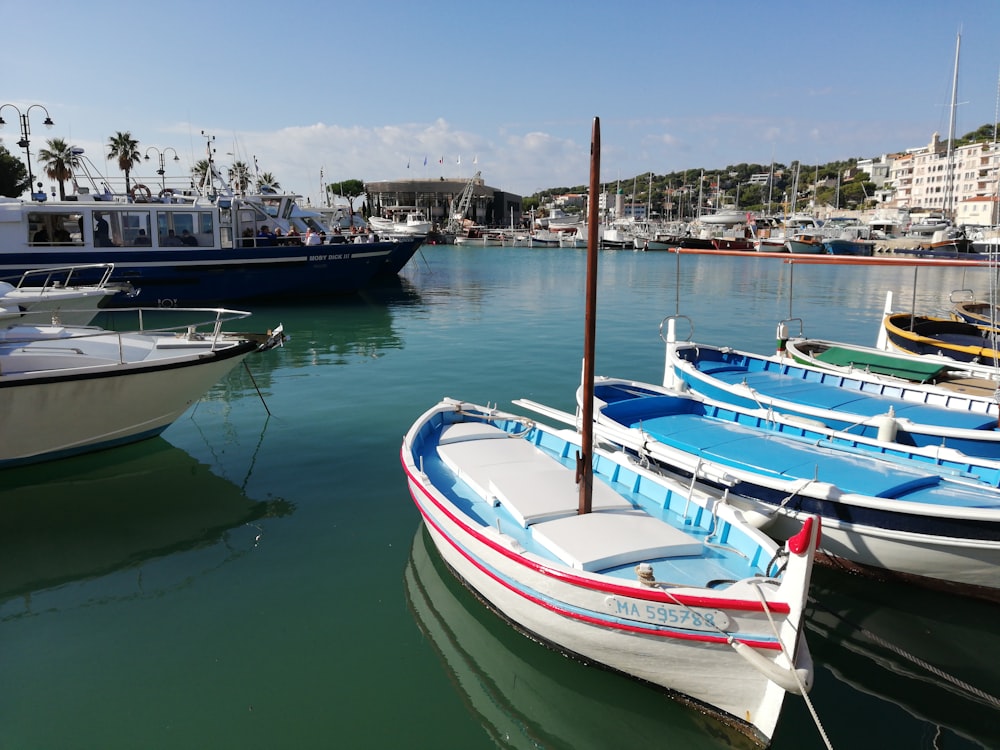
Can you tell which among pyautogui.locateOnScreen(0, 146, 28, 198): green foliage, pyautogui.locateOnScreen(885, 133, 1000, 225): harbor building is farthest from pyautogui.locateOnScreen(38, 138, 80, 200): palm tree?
pyautogui.locateOnScreen(885, 133, 1000, 225): harbor building

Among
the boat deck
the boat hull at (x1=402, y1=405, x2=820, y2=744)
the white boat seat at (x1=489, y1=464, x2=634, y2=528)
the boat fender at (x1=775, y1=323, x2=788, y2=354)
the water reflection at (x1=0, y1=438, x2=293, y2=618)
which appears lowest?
the water reflection at (x1=0, y1=438, x2=293, y2=618)

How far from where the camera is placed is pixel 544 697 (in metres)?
6.11

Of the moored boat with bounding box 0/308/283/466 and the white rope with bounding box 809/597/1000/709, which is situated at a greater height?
the moored boat with bounding box 0/308/283/466

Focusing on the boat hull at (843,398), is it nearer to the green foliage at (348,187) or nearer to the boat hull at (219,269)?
the boat hull at (219,269)

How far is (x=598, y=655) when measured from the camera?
20.0 feet

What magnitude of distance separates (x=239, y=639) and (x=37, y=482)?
619 centimetres

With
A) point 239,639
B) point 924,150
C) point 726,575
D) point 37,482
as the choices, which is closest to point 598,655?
point 726,575

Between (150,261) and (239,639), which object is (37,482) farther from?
(150,261)

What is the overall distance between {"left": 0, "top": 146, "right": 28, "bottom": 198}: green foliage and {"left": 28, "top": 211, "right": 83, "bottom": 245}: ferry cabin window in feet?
113

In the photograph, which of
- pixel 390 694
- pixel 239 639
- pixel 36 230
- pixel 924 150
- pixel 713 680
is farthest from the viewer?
pixel 924 150

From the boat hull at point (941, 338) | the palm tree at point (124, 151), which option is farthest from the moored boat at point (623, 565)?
the palm tree at point (124, 151)

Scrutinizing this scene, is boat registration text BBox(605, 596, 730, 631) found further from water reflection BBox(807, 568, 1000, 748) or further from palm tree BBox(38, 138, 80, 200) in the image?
palm tree BBox(38, 138, 80, 200)

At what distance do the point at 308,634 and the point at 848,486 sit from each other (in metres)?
6.55

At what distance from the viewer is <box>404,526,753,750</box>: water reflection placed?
5.62 metres
